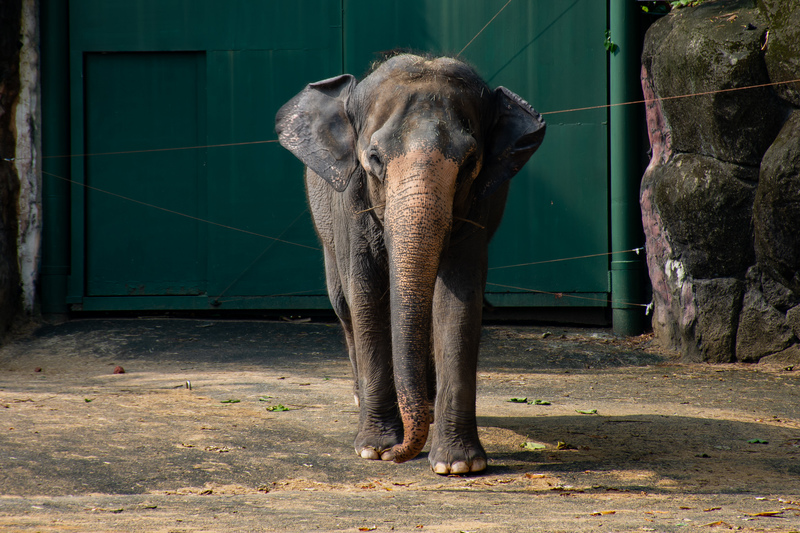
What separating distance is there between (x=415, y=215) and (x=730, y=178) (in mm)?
4957

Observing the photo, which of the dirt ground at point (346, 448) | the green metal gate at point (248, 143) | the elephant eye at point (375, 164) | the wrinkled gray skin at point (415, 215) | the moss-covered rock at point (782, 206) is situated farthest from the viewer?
the green metal gate at point (248, 143)

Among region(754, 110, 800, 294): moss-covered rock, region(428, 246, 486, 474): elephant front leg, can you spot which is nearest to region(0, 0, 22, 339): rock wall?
region(428, 246, 486, 474): elephant front leg

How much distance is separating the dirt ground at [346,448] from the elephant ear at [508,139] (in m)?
1.46

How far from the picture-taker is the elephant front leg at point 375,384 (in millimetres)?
4391

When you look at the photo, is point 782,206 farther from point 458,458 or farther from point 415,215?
point 415,215

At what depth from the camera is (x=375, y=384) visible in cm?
447

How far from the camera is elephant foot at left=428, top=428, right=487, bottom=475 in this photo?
13.3ft

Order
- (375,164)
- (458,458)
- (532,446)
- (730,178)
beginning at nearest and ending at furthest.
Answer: (375,164), (458,458), (532,446), (730,178)

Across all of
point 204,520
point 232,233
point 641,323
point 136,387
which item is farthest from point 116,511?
point 641,323

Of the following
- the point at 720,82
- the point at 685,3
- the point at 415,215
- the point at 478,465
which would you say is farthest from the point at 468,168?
the point at 685,3

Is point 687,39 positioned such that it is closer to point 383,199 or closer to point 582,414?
point 582,414

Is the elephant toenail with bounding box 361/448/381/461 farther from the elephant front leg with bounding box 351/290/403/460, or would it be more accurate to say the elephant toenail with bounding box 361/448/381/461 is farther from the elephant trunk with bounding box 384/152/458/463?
the elephant trunk with bounding box 384/152/458/463

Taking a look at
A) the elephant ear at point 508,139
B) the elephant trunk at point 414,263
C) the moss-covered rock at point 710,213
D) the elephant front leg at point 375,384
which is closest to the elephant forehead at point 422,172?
the elephant trunk at point 414,263

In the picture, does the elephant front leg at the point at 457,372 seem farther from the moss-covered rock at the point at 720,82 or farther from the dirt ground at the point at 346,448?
the moss-covered rock at the point at 720,82
